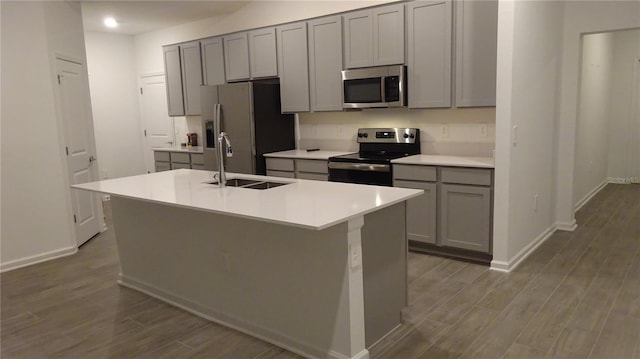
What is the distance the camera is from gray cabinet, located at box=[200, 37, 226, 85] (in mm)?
6047

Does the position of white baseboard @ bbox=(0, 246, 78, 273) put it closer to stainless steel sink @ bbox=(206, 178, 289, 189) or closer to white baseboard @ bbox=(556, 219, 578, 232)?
stainless steel sink @ bbox=(206, 178, 289, 189)

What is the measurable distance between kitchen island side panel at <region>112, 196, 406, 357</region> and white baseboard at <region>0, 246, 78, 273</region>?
54.5 inches

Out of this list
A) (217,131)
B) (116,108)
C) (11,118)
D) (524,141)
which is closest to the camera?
(217,131)

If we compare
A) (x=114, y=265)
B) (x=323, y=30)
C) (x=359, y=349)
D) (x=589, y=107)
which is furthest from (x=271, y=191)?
(x=589, y=107)

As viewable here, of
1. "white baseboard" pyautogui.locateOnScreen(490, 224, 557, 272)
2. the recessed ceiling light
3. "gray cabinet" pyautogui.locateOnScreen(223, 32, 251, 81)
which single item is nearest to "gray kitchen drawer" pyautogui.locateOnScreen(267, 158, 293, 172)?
"gray cabinet" pyautogui.locateOnScreen(223, 32, 251, 81)

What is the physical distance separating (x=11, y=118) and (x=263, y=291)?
10.4 feet

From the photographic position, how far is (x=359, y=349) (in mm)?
2385

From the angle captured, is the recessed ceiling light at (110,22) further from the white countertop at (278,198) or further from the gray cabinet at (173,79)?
the white countertop at (278,198)

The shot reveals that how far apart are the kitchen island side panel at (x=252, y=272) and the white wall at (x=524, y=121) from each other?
4.31 feet

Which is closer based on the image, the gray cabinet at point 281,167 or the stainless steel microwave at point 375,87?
the stainless steel microwave at point 375,87

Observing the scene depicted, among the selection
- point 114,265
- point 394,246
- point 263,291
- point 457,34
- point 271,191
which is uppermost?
point 457,34

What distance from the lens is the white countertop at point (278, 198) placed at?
2178 mm

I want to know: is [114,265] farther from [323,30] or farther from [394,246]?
[323,30]

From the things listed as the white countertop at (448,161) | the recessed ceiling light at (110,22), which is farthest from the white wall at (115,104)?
the white countertop at (448,161)
